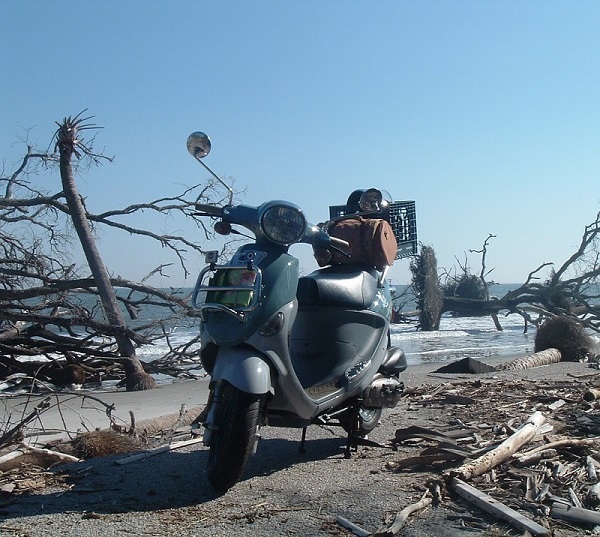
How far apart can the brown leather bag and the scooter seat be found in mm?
Result: 64

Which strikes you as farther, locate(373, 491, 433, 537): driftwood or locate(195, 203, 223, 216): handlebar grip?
locate(195, 203, 223, 216): handlebar grip

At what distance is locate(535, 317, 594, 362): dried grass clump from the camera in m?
12.6

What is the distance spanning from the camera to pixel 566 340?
12.8 meters

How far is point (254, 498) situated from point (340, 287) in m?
1.57

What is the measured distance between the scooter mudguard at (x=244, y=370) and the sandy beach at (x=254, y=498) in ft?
1.96

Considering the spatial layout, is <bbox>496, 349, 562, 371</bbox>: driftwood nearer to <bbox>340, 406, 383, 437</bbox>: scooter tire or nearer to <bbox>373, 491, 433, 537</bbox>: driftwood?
<bbox>340, 406, 383, 437</bbox>: scooter tire

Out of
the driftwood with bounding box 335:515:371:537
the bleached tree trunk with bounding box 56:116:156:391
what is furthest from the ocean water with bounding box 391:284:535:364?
the driftwood with bounding box 335:515:371:537

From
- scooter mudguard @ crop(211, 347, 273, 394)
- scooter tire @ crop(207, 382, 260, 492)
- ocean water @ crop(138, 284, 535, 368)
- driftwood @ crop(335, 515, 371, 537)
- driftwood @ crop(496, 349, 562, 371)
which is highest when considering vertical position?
scooter mudguard @ crop(211, 347, 273, 394)

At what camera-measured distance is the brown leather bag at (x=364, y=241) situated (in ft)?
17.7

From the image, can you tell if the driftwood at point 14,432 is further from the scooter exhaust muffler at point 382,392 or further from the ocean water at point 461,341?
the ocean water at point 461,341

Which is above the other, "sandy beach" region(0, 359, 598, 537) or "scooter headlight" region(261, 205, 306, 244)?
"scooter headlight" region(261, 205, 306, 244)

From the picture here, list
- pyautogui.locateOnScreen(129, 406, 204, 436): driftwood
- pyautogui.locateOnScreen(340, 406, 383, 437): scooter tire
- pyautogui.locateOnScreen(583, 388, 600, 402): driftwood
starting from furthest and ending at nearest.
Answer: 1. pyautogui.locateOnScreen(583, 388, 600, 402): driftwood
2. pyautogui.locateOnScreen(129, 406, 204, 436): driftwood
3. pyautogui.locateOnScreen(340, 406, 383, 437): scooter tire

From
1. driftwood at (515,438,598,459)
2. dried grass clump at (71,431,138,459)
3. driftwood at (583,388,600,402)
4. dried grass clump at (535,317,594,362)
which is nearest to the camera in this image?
driftwood at (515,438,598,459)

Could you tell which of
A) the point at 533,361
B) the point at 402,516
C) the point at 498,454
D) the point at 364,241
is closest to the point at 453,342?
the point at 533,361
